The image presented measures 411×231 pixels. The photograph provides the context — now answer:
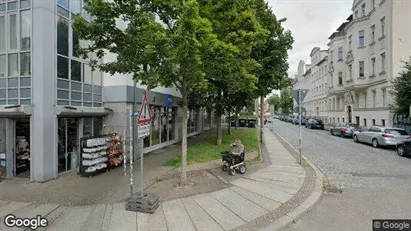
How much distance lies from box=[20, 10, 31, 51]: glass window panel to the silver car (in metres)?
19.6

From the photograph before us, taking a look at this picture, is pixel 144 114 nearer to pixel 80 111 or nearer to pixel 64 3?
pixel 80 111

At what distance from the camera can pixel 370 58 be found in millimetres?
29453

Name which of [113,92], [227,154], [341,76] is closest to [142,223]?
[227,154]

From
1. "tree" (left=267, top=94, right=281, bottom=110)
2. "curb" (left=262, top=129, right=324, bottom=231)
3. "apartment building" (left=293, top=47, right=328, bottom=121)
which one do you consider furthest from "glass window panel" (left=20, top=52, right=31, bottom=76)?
"tree" (left=267, top=94, right=281, bottom=110)

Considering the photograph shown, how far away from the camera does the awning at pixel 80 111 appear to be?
9836mm

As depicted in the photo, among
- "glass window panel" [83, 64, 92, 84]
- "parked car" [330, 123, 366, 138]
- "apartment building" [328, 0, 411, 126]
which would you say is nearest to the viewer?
"glass window panel" [83, 64, 92, 84]

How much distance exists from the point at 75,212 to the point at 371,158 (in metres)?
13.6

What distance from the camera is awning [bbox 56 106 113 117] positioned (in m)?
9.84

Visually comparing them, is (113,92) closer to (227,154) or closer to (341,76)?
(227,154)

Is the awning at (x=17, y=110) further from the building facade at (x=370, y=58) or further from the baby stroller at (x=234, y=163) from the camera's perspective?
the building facade at (x=370, y=58)

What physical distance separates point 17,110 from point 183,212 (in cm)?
657

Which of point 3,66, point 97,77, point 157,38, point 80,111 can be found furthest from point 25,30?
point 157,38

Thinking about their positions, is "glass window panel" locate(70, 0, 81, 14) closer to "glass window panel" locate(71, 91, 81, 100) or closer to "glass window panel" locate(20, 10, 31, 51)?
"glass window panel" locate(20, 10, 31, 51)

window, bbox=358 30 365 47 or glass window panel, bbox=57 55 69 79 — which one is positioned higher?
window, bbox=358 30 365 47
